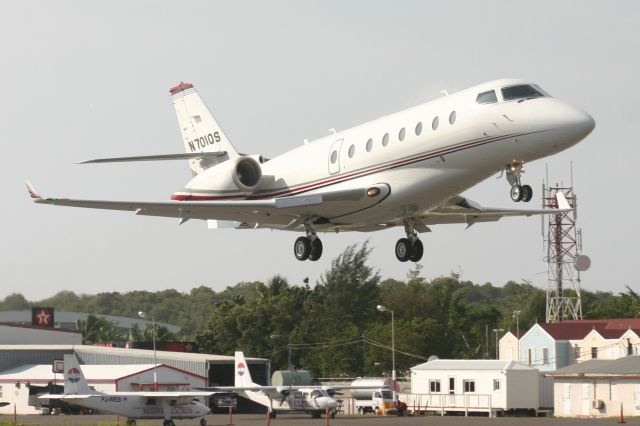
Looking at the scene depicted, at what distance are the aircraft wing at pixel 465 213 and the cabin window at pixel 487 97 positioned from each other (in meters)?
4.80

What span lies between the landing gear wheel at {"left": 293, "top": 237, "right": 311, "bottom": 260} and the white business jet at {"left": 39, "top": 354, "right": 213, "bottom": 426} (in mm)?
21639

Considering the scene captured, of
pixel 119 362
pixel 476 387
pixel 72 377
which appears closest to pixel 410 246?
pixel 72 377

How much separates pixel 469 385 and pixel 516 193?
120ft

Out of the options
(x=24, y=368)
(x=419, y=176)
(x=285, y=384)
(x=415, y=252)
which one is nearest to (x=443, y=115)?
(x=419, y=176)

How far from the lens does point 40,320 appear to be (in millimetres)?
92750

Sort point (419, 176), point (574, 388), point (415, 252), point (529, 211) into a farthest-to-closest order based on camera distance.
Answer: point (574, 388), point (529, 211), point (415, 252), point (419, 176)

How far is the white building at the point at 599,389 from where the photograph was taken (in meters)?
58.3

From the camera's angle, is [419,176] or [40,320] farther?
[40,320]

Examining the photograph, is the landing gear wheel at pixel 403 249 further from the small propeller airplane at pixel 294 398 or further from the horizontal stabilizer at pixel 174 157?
the small propeller airplane at pixel 294 398

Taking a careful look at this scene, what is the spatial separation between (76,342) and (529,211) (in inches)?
2116

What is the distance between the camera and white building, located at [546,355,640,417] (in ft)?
191

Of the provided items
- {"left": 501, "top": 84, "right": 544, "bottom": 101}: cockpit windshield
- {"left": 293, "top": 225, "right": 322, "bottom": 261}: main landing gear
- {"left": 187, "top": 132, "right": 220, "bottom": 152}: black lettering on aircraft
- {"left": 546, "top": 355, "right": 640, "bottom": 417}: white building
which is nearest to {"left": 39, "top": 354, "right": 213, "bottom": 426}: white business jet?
{"left": 187, "top": 132, "right": 220, "bottom": 152}: black lettering on aircraft

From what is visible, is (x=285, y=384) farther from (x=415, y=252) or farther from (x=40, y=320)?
(x=415, y=252)

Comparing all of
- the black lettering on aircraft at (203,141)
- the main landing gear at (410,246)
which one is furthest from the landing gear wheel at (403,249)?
the black lettering on aircraft at (203,141)
